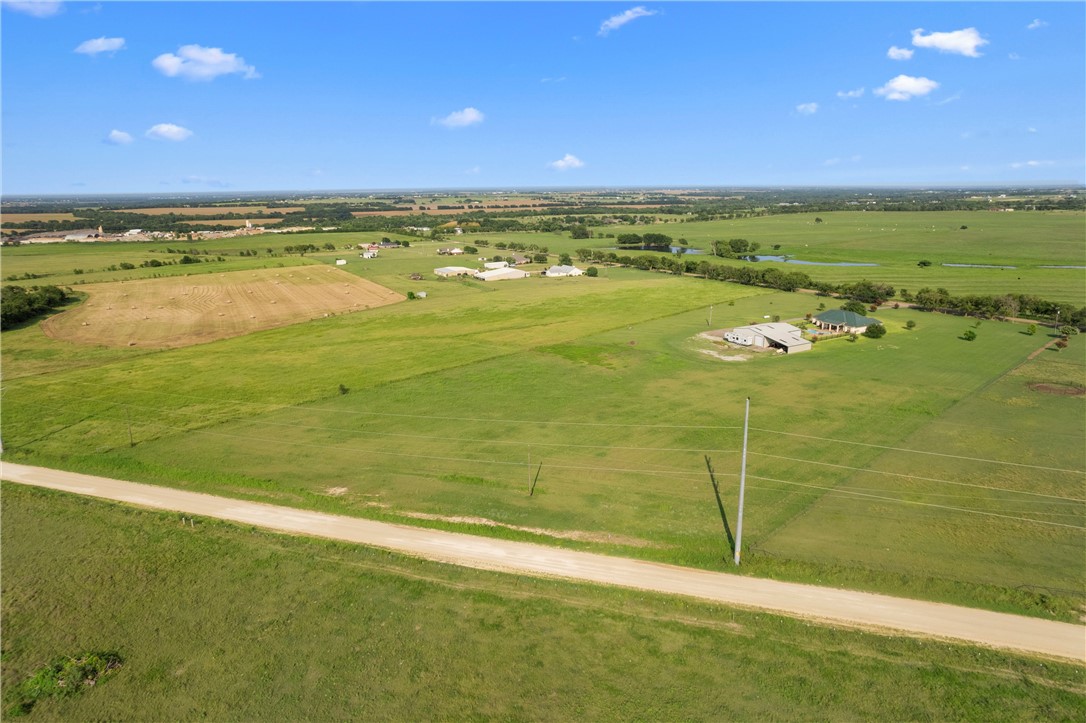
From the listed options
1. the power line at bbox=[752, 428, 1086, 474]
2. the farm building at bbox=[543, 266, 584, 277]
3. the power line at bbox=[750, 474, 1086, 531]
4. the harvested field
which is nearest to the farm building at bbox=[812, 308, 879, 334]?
the power line at bbox=[752, 428, 1086, 474]

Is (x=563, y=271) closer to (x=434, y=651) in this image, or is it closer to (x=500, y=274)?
(x=500, y=274)

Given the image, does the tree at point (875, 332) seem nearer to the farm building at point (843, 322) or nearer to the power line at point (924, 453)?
the farm building at point (843, 322)

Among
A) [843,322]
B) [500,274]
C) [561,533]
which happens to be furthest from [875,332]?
[500,274]

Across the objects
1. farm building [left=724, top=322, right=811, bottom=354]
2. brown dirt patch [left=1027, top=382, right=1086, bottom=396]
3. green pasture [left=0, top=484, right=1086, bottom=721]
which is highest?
farm building [left=724, top=322, right=811, bottom=354]

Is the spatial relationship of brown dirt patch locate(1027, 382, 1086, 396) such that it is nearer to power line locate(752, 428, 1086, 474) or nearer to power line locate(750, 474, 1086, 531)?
power line locate(752, 428, 1086, 474)

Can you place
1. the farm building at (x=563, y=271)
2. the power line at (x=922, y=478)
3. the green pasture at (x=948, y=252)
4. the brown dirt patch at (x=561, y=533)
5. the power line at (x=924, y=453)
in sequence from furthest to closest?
the farm building at (x=563, y=271), the green pasture at (x=948, y=252), the power line at (x=924, y=453), the power line at (x=922, y=478), the brown dirt patch at (x=561, y=533)

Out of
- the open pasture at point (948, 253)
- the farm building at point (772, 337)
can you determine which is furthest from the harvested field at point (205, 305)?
the open pasture at point (948, 253)

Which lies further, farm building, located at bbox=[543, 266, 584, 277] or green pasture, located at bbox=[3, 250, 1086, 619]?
farm building, located at bbox=[543, 266, 584, 277]
